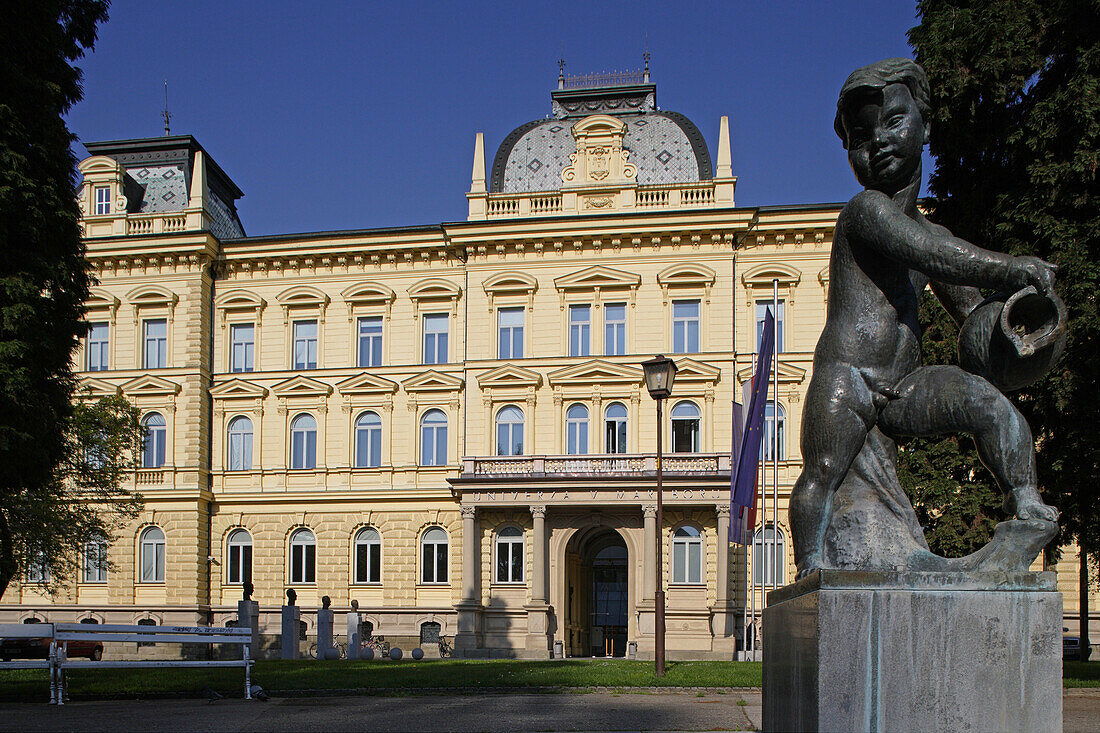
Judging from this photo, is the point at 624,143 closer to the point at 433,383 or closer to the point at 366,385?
the point at 433,383

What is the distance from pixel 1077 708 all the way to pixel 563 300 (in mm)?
27793

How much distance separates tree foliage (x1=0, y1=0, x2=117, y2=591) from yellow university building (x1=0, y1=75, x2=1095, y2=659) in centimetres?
2145

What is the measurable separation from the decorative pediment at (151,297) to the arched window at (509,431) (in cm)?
1325

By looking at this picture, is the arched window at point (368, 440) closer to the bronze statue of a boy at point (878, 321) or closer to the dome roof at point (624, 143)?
the dome roof at point (624, 143)

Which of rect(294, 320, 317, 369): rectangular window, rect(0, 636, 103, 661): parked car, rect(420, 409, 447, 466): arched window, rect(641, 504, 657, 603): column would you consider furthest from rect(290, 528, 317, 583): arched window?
rect(641, 504, 657, 603): column

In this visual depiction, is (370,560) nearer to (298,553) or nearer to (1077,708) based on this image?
(298,553)

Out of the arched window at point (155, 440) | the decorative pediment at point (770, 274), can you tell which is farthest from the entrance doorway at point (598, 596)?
the arched window at point (155, 440)

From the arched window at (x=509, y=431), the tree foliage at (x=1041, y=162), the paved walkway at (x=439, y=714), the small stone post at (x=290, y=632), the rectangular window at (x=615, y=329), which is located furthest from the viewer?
the arched window at (x=509, y=431)

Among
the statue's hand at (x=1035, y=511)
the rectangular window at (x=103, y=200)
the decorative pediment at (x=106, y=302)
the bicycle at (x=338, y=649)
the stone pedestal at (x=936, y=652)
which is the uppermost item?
the rectangular window at (x=103, y=200)

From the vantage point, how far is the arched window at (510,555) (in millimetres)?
38031

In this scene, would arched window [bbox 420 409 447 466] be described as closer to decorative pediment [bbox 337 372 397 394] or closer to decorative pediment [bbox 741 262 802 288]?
decorative pediment [bbox 337 372 397 394]

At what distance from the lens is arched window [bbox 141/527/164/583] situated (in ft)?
133

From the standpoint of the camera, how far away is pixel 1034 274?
14.3 ft

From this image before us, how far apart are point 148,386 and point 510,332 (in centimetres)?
1382
